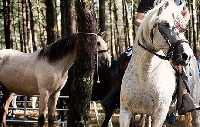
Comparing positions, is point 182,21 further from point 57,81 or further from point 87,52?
point 57,81

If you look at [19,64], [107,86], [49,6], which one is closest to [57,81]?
[19,64]

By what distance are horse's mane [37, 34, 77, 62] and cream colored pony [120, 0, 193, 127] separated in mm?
3493

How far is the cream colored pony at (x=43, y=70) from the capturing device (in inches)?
309

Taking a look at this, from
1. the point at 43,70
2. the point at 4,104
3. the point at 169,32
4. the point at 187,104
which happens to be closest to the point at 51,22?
the point at 4,104

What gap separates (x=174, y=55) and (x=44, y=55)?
4.93m

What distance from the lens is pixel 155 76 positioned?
4289 mm

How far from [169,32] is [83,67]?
1560 millimetres

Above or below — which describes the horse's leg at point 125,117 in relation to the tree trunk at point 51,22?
below

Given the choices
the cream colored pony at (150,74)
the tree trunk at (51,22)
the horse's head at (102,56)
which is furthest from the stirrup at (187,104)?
the tree trunk at (51,22)

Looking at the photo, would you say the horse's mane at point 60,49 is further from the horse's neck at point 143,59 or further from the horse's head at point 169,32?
the horse's head at point 169,32

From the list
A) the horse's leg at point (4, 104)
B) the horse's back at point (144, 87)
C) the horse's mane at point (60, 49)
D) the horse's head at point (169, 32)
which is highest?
the horse's mane at point (60, 49)

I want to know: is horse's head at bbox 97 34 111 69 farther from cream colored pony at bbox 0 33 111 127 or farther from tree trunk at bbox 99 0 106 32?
tree trunk at bbox 99 0 106 32

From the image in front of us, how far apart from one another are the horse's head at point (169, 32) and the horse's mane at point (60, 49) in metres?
3.76

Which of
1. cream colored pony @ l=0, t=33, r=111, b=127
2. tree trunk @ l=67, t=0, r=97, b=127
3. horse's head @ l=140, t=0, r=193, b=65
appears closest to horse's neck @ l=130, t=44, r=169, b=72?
horse's head @ l=140, t=0, r=193, b=65
